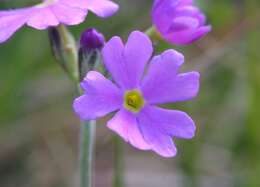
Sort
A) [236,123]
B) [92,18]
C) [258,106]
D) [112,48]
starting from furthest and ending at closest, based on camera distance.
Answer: [92,18], [236,123], [258,106], [112,48]

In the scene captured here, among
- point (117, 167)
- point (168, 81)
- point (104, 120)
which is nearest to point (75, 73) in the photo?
point (168, 81)

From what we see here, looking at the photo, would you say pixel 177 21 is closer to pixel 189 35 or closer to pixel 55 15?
pixel 189 35

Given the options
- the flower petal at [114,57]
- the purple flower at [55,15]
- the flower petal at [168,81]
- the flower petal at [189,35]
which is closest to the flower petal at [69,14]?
the purple flower at [55,15]

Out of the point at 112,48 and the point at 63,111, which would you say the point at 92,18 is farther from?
the point at 112,48

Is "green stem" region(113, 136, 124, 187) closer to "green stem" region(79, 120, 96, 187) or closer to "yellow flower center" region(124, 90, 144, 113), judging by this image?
"green stem" region(79, 120, 96, 187)

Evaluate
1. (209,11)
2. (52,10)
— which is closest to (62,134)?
(209,11)

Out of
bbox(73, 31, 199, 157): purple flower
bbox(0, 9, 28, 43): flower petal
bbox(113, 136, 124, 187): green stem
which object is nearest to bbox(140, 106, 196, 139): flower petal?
bbox(73, 31, 199, 157): purple flower
